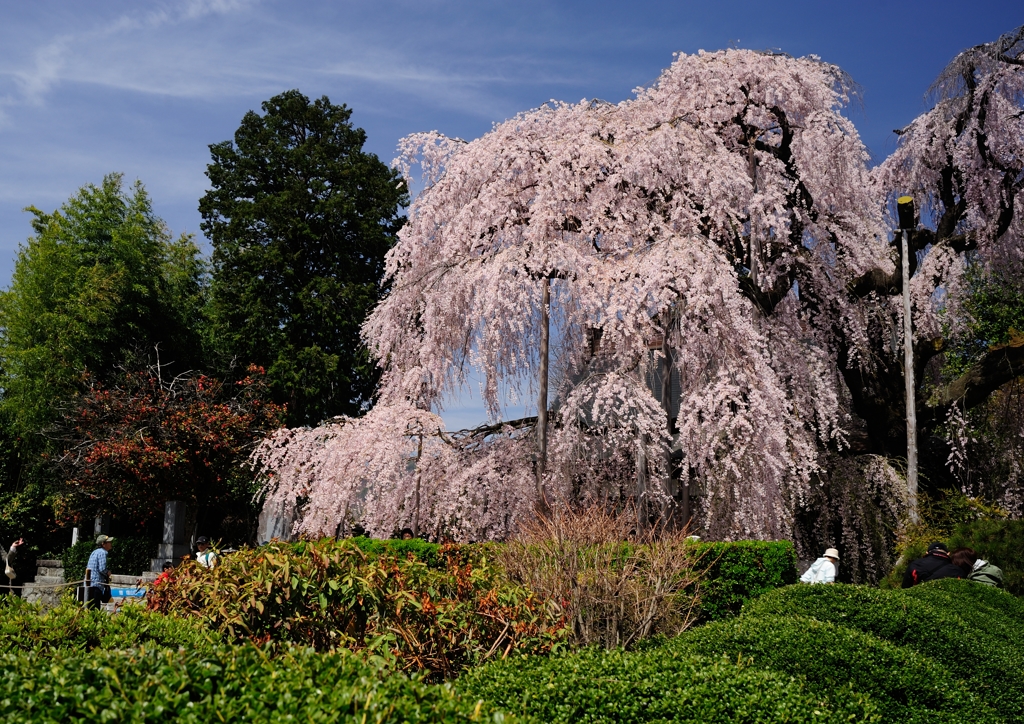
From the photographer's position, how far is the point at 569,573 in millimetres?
8133

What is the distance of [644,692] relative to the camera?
15.5ft

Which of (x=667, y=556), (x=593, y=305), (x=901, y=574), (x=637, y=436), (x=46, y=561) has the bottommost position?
(x=46, y=561)

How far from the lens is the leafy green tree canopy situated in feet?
81.7

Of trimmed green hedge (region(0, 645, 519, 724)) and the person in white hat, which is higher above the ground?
trimmed green hedge (region(0, 645, 519, 724))

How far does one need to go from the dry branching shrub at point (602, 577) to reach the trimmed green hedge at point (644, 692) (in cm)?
261

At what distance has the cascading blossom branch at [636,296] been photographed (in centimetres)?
1247

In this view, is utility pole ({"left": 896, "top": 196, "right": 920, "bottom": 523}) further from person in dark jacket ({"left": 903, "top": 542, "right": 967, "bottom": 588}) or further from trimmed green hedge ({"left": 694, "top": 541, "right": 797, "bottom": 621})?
trimmed green hedge ({"left": 694, "top": 541, "right": 797, "bottom": 621})

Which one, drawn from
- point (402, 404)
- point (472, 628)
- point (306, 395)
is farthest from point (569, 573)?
point (306, 395)

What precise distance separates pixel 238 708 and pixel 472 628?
3.22 m

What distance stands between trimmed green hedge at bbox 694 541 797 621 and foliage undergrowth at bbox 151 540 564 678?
14.0 ft

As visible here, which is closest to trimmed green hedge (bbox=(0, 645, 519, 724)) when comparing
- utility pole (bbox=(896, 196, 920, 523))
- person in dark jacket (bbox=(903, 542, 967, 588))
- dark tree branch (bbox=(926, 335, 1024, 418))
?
person in dark jacket (bbox=(903, 542, 967, 588))

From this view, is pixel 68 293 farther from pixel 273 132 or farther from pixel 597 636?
pixel 597 636

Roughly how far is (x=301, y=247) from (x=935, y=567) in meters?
21.5

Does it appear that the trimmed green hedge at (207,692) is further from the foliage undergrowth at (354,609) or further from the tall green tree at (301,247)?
the tall green tree at (301,247)
